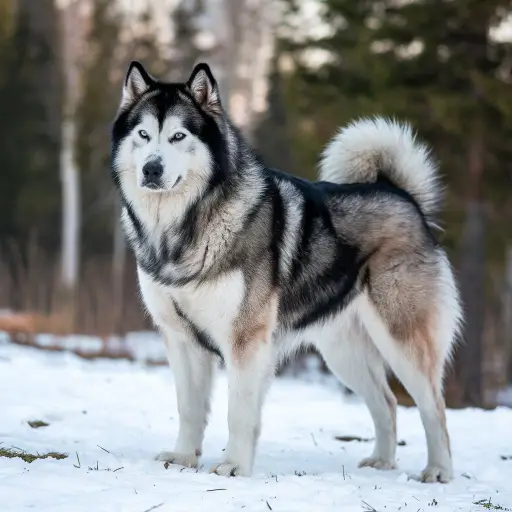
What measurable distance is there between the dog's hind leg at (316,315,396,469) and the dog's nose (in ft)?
5.43

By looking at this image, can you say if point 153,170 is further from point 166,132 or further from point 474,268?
point 474,268

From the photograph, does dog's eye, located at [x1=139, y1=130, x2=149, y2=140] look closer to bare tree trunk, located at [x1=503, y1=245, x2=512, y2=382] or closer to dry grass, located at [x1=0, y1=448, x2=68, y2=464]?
dry grass, located at [x1=0, y1=448, x2=68, y2=464]

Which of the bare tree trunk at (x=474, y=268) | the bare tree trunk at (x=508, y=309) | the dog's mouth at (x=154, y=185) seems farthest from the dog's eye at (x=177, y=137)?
the bare tree trunk at (x=508, y=309)

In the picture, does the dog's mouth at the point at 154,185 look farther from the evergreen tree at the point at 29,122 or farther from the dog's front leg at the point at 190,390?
the evergreen tree at the point at 29,122

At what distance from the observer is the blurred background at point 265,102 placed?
425 inches

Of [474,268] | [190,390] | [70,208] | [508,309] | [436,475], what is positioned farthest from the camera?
[70,208]

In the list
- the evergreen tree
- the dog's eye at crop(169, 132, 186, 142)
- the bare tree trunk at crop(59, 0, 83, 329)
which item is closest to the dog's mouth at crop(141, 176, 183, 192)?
the dog's eye at crop(169, 132, 186, 142)

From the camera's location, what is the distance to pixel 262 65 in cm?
1994

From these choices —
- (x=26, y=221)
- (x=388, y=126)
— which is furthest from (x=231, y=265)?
(x=26, y=221)

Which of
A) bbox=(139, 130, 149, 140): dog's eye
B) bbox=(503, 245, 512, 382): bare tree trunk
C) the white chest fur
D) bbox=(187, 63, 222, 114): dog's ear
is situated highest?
bbox=(187, 63, 222, 114): dog's ear

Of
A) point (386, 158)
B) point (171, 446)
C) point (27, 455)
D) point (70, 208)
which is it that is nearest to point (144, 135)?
point (27, 455)

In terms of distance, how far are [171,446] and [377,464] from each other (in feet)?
3.84

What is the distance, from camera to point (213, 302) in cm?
407

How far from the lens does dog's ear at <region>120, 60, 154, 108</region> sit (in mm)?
4285
